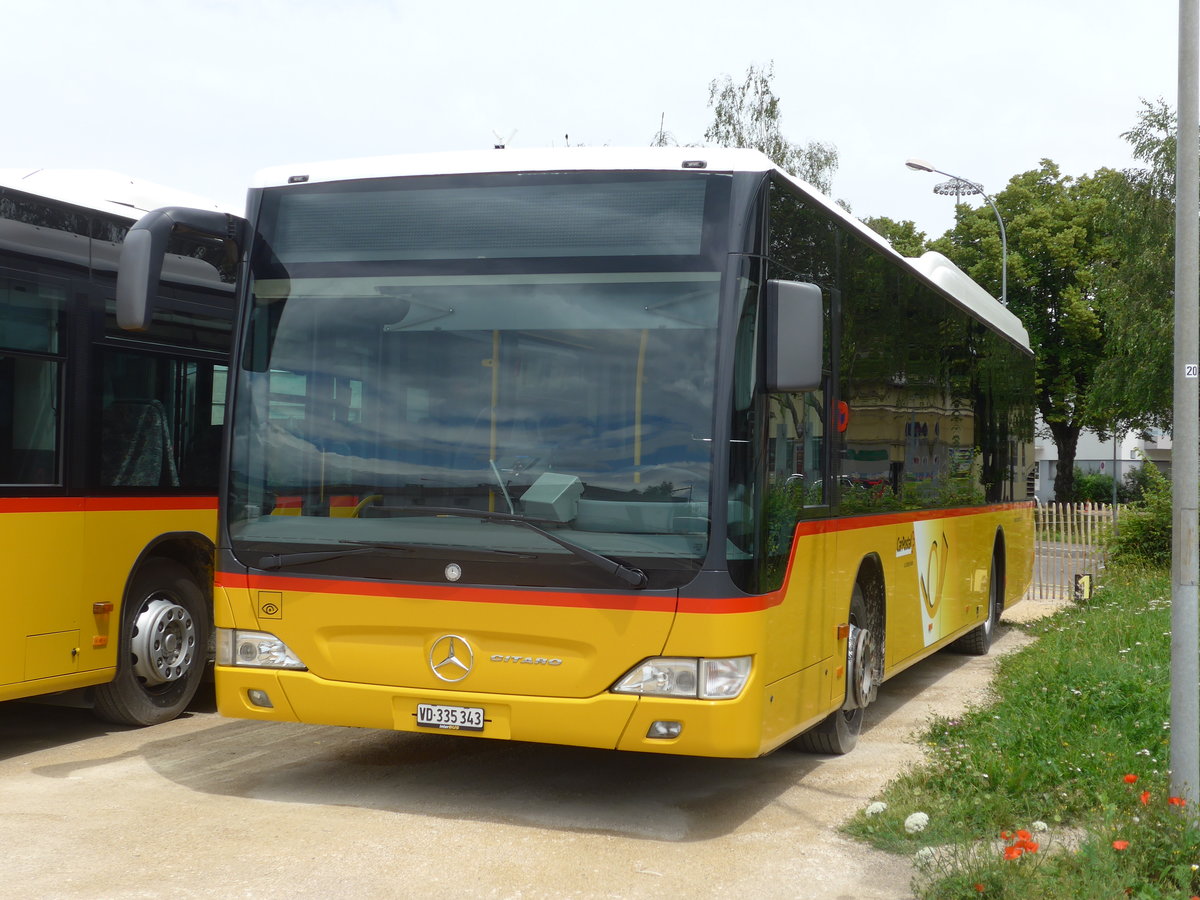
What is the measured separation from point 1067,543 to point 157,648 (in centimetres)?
1838

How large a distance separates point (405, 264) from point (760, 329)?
175 cm

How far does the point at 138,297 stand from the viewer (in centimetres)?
653

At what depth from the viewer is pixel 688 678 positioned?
6.38 metres

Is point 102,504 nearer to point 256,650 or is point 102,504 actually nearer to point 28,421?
point 28,421

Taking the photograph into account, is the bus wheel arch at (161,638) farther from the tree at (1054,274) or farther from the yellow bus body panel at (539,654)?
the tree at (1054,274)

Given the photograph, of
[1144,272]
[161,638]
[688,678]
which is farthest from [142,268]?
[1144,272]

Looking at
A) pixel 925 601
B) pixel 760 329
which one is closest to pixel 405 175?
pixel 760 329

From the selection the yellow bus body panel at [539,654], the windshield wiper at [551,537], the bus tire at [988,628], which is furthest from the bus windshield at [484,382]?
the bus tire at [988,628]

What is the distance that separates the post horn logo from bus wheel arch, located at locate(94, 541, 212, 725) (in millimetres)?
3216

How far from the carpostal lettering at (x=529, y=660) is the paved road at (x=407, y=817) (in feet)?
2.65

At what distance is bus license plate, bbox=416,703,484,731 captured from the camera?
667 centimetres

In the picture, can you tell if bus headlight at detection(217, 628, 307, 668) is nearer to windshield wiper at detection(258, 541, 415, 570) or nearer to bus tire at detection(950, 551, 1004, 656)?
windshield wiper at detection(258, 541, 415, 570)

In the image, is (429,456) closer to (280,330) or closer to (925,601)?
(280,330)

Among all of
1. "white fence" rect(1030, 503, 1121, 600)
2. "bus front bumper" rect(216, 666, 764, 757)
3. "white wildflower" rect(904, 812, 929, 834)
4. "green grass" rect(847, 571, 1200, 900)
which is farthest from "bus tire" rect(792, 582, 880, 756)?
"white fence" rect(1030, 503, 1121, 600)
